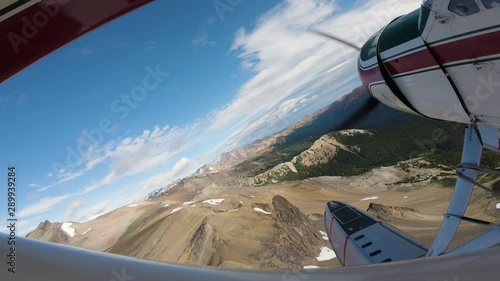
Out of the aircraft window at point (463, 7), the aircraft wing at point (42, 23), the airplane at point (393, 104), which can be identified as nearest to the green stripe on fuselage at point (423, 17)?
the airplane at point (393, 104)

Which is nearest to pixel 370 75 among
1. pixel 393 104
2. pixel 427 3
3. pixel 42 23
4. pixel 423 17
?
pixel 393 104

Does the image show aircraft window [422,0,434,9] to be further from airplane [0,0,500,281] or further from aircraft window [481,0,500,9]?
aircraft window [481,0,500,9]

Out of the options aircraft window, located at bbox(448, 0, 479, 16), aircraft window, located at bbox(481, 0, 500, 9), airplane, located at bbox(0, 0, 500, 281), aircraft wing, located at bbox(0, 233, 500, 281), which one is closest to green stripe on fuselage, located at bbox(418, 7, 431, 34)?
airplane, located at bbox(0, 0, 500, 281)

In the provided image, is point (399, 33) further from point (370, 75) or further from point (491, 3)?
point (491, 3)

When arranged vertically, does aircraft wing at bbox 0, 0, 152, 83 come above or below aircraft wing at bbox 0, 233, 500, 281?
above

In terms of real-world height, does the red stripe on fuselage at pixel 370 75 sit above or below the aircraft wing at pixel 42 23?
below

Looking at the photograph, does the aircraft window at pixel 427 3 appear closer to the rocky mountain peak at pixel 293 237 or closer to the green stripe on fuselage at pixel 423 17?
the green stripe on fuselage at pixel 423 17
